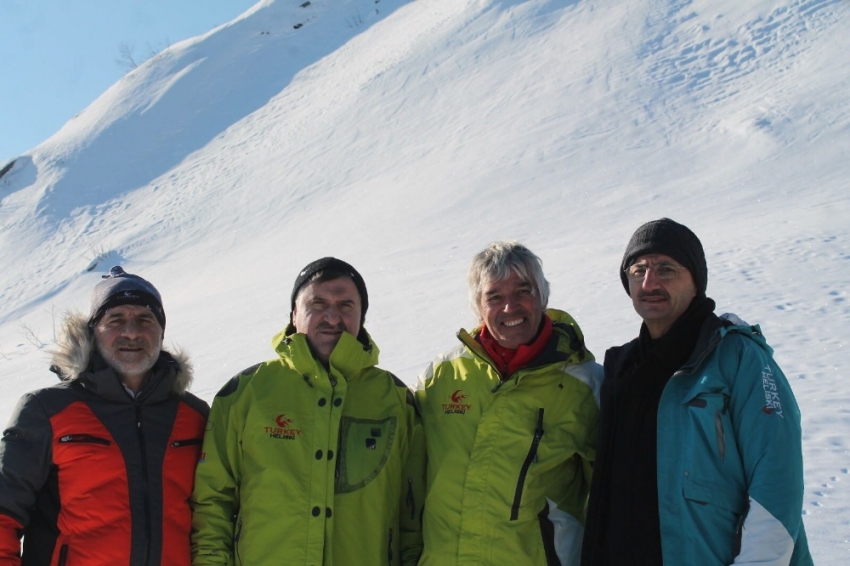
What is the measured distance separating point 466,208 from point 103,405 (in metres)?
12.7

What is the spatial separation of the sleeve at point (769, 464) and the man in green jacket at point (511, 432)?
68cm

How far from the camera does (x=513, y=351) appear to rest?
3010mm

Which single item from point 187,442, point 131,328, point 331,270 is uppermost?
point 331,270

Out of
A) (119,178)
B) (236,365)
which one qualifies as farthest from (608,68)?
(119,178)

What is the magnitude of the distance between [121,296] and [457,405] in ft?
4.75

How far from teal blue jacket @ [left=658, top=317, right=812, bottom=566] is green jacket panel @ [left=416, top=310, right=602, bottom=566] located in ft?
1.44

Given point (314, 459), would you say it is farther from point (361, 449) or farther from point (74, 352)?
point (74, 352)

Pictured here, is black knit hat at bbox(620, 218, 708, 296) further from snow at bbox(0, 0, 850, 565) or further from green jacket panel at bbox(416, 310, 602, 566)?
snow at bbox(0, 0, 850, 565)

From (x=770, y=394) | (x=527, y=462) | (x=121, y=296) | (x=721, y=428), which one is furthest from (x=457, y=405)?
(x=121, y=296)

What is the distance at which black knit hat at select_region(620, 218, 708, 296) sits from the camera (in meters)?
2.69

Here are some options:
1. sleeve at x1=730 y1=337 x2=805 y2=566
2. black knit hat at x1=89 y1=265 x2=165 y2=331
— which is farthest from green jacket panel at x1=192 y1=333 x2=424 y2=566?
sleeve at x1=730 y1=337 x2=805 y2=566

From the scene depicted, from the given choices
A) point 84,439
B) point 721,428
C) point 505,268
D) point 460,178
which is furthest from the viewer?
point 460,178

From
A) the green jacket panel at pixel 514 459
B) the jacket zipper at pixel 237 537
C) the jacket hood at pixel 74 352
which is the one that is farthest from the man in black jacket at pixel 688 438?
the jacket hood at pixel 74 352

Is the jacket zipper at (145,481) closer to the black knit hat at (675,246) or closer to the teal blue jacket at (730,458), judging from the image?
the teal blue jacket at (730,458)
